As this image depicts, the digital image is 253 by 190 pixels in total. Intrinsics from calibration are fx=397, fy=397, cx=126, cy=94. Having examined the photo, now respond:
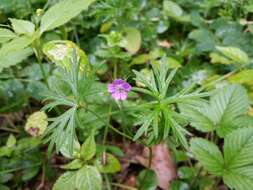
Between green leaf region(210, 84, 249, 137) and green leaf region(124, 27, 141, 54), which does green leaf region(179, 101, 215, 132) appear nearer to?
green leaf region(210, 84, 249, 137)

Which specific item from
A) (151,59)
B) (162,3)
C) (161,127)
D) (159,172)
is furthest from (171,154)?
(162,3)

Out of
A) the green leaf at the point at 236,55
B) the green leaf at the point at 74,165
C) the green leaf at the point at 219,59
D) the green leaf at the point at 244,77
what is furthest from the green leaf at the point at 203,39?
the green leaf at the point at 74,165

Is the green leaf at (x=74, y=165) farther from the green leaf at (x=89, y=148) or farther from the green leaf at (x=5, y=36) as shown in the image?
the green leaf at (x=5, y=36)

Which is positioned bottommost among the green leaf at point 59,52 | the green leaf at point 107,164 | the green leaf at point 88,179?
the green leaf at point 107,164

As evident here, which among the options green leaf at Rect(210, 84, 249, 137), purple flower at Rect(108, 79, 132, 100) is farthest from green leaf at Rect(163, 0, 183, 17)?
purple flower at Rect(108, 79, 132, 100)

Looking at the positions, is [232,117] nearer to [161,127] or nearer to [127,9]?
[161,127]
